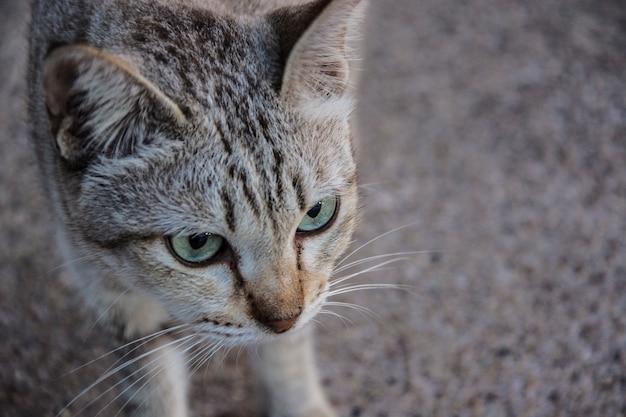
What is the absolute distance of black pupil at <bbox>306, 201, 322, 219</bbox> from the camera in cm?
158

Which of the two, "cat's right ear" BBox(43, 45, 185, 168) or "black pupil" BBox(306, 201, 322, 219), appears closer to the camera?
"cat's right ear" BBox(43, 45, 185, 168)

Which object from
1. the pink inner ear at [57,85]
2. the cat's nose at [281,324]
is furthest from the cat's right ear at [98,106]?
the cat's nose at [281,324]

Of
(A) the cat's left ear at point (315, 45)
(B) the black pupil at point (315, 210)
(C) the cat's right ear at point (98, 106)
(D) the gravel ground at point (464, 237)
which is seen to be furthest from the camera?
(D) the gravel ground at point (464, 237)

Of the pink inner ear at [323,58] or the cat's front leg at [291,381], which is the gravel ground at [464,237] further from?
the pink inner ear at [323,58]

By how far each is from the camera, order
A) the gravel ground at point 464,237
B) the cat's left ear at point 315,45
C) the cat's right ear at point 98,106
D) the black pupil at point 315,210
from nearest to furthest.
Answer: the cat's right ear at point 98,106
the cat's left ear at point 315,45
the black pupil at point 315,210
the gravel ground at point 464,237

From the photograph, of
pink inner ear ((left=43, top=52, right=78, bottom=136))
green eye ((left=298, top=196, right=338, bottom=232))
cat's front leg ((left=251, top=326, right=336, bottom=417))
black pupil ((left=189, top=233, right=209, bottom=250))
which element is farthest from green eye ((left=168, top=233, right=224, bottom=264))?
cat's front leg ((left=251, top=326, right=336, bottom=417))

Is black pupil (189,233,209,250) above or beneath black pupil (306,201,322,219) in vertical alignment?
above

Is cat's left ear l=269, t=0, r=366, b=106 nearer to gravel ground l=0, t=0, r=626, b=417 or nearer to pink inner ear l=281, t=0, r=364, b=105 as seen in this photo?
pink inner ear l=281, t=0, r=364, b=105

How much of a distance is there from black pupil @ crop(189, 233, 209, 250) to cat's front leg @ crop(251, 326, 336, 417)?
75cm

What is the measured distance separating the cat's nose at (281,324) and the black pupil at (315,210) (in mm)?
251

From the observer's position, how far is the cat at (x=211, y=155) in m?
1.45

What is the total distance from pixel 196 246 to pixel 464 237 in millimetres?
1556

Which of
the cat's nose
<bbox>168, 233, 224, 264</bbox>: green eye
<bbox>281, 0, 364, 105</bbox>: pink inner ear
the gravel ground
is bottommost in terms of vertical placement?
the gravel ground

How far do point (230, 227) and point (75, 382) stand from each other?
3.98 ft
